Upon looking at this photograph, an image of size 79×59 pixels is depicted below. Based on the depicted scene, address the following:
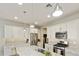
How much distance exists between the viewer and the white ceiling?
7.80 ft

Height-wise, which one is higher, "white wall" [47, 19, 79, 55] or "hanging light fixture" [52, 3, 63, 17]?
"hanging light fixture" [52, 3, 63, 17]

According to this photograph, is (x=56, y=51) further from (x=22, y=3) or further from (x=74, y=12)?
(x=22, y=3)

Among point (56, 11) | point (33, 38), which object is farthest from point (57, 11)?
point (33, 38)

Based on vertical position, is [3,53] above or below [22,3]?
below

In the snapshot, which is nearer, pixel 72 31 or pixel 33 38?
pixel 72 31

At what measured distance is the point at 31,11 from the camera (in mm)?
2467

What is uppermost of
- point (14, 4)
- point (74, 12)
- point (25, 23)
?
point (14, 4)

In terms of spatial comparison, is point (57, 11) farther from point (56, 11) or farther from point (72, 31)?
point (72, 31)

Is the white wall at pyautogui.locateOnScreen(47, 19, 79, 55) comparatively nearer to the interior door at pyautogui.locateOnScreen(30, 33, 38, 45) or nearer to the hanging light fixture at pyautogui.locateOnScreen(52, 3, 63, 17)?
the hanging light fixture at pyautogui.locateOnScreen(52, 3, 63, 17)

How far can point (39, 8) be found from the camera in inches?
95.7

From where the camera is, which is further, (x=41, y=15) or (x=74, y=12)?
(x=41, y=15)

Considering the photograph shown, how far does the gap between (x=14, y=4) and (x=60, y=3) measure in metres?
0.85

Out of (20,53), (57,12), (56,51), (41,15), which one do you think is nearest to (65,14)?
(57,12)

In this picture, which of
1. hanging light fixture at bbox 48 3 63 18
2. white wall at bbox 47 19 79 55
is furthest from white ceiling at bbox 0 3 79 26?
white wall at bbox 47 19 79 55
